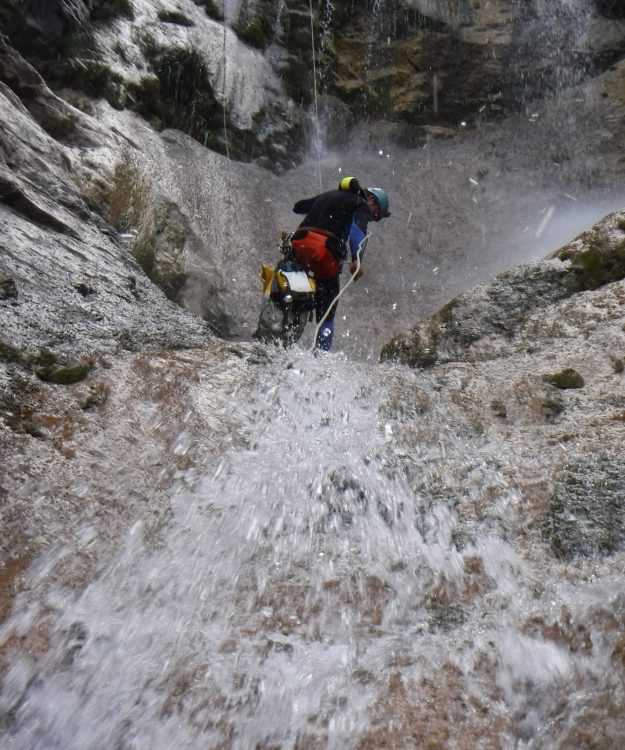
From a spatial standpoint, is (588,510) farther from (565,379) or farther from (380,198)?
(380,198)

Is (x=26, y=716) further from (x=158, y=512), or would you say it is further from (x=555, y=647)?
(x=555, y=647)

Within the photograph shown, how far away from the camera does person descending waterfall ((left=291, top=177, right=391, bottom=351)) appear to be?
22.4ft

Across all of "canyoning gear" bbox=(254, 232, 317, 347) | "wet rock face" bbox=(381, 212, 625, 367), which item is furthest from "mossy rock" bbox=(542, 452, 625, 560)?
"canyoning gear" bbox=(254, 232, 317, 347)

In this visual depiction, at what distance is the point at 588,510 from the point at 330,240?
4282 millimetres

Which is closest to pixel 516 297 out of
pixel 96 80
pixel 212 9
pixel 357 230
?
pixel 357 230

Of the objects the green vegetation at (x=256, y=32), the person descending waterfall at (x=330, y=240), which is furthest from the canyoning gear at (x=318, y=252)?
the green vegetation at (x=256, y=32)

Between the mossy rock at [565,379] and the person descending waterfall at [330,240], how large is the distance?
9.48 ft

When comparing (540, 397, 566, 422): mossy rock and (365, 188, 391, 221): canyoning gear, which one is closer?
(540, 397, 566, 422): mossy rock

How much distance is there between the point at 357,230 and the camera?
23.3ft

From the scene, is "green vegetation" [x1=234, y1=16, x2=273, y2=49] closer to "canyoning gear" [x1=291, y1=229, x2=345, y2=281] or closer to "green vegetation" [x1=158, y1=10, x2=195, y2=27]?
"green vegetation" [x1=158, y1=10, x2=195, y2=27]

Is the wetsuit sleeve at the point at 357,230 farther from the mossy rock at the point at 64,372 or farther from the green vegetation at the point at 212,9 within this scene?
the green vegetation at the point at 212,9

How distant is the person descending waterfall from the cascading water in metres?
3.22

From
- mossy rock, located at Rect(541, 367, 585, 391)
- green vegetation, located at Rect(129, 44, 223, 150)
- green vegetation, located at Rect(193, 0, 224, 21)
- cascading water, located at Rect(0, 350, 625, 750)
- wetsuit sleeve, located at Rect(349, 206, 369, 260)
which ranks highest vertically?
green vegetation, located at Rect(193, 0, 224, 21)

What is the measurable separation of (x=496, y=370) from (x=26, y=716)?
11.5ft
